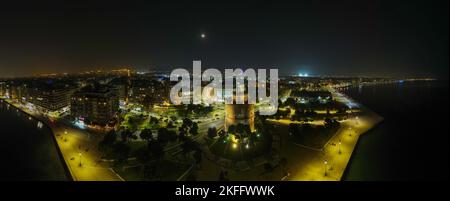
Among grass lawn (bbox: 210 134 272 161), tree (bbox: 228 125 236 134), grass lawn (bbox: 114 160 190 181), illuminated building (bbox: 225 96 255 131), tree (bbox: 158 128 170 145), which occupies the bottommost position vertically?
grass lawn (bbox: 114 160 190 181)

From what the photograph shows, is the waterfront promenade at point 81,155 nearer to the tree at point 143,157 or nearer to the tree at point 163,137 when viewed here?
the tree at point 143,157

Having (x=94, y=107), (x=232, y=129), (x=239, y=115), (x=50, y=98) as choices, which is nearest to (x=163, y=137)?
(x=232, y=129)

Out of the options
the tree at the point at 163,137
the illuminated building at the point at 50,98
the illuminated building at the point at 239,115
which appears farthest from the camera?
the illuminated building at the point at 50,98

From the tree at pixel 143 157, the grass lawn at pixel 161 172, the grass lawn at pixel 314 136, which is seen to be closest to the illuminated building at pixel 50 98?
the tree at pixel 143 157

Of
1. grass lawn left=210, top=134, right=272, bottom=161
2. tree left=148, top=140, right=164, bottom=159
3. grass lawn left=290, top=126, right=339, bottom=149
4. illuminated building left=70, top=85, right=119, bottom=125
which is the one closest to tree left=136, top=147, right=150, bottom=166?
tree left=148, top=140, right=164, bottom=159

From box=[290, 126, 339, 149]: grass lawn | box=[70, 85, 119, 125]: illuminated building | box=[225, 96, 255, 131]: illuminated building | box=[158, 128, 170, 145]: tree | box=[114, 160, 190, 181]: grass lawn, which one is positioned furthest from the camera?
box=[70, 85, 119, 125]: illuminated building

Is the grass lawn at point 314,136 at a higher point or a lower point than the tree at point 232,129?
lower

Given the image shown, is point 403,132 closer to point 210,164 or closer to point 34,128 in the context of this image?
point 210,164

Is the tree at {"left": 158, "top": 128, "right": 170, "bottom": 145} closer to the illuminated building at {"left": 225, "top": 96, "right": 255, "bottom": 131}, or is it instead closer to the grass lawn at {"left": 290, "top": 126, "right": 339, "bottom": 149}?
the illuminated building at {"left": 225, "top": 96, "right": 255, "bottom": 131}

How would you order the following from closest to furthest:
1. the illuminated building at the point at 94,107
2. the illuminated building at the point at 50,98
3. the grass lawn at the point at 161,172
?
1. the grass lawn at the point at 161,172
2. the illuminated building at the point at 94,107
3. the illuminated building at the point at 50,98

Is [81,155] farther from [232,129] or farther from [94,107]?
[94,107]

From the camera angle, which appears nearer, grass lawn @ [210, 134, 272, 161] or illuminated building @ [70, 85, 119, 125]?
grass lawn @ [210, 134, 272, 161]
